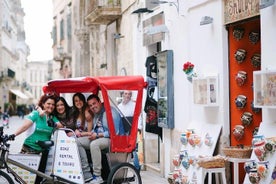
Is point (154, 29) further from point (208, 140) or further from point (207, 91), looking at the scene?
point (208, 140)

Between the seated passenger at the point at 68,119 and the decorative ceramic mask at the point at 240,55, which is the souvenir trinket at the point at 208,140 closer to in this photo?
the decorative ceramic mask at the point at 240,55

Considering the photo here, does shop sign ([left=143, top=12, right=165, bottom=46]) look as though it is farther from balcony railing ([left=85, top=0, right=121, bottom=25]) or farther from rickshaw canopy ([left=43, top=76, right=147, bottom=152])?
balcony railing ([left=85, top=0, right=121, bottom=25])

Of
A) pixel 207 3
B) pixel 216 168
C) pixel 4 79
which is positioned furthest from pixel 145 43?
pixel 4 79

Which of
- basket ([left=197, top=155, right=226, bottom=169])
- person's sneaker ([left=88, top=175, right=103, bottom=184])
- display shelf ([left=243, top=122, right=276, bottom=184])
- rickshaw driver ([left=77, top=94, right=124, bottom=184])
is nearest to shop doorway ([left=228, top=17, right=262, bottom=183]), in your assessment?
basket ([left=197, top=155, right=226, bottom=169])

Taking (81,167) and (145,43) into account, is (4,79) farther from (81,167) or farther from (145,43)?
(81,167)

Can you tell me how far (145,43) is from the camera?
1293 centimetres

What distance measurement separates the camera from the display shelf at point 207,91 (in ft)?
28.2

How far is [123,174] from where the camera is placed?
868cm

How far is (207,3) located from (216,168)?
9.10 feet

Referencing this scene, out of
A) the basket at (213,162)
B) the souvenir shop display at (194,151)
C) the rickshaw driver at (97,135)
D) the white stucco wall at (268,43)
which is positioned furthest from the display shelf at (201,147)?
the white stucco wall at (268,43)

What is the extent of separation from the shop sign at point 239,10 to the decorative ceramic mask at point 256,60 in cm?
57

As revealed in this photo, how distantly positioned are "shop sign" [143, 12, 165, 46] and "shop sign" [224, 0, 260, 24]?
2982 mm

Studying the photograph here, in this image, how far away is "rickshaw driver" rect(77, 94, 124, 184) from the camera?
8.44 meters

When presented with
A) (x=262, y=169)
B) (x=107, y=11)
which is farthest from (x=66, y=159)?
(x=107, y=11)
